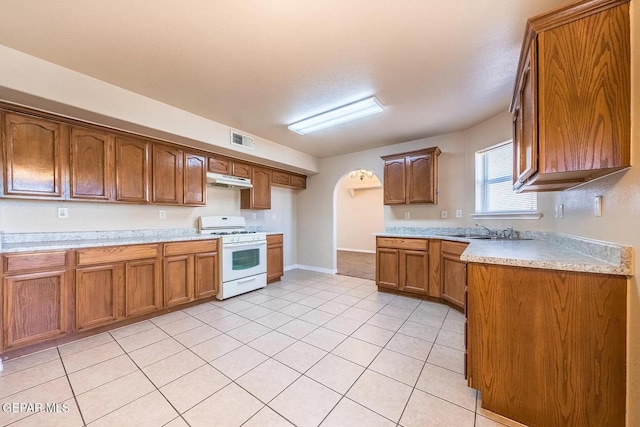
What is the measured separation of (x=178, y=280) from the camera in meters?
3.05

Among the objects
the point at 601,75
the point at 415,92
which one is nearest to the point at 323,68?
the point at 415,92

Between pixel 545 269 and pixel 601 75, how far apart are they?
99 centimetres

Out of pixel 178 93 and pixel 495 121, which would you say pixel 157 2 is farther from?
pixel 495 121

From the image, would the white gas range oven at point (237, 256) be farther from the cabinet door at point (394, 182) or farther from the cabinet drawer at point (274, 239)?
the cabinet door at point (394, 182)

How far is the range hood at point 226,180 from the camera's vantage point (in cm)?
365

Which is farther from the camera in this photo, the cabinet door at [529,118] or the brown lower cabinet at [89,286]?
the brown lower cabinet at [89,286]

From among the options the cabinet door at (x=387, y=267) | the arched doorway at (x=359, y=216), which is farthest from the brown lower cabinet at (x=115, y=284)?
the arched doorway at (x=359, y=216)

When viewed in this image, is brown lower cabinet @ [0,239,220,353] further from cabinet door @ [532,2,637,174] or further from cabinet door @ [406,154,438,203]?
cabinet door @ [532,2,637,174]

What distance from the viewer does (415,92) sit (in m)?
2.53

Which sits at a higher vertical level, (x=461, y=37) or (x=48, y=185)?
(x=461, y=37)

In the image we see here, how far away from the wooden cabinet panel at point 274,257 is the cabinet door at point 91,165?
236cm

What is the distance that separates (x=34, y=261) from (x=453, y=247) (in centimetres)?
436

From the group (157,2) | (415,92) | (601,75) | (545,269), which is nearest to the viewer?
(601,75)

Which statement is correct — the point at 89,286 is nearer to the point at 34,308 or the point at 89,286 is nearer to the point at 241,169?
the point at 34,308
